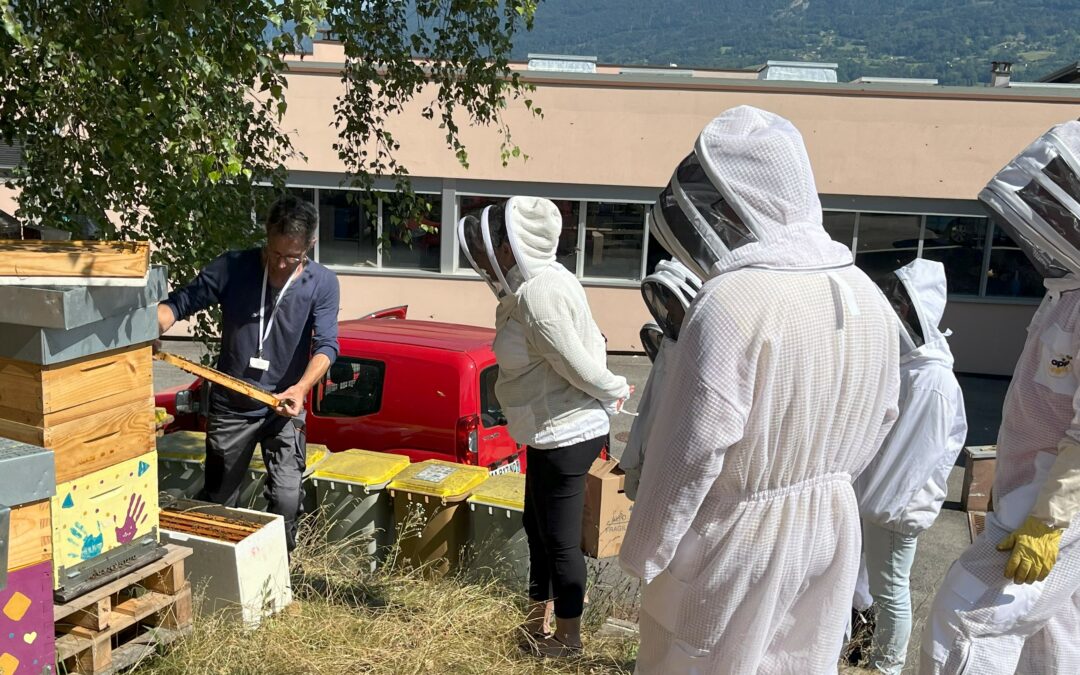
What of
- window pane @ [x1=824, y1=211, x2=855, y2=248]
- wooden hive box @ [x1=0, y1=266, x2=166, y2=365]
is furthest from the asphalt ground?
window pane @ [x1=824, y1=211, x2=855, y2=248]

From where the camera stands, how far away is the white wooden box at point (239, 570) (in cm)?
356

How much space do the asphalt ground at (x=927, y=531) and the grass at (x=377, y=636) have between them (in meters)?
0.67

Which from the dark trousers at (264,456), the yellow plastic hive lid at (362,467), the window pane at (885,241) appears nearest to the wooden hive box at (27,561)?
the dark trousers at (264,456)

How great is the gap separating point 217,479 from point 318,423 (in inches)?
59.8

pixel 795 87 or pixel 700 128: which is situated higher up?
pixel 795 87

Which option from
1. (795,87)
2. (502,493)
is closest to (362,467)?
(502,493)

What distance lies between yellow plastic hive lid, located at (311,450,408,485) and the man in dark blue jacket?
50 centimetres

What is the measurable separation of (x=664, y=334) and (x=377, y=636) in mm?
1932

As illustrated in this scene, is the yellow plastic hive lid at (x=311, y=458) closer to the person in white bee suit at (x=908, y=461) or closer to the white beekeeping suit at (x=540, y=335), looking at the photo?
the white beekeeping suit at (x=540, y=335)

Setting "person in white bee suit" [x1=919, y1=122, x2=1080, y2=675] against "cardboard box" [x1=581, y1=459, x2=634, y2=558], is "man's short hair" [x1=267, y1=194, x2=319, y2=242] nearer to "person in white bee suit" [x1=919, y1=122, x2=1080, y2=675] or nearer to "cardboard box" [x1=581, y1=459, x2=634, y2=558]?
"cardboard box" [x1=581, y1=459, x2=634, y2=558]

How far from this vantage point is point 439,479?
4.59 meters

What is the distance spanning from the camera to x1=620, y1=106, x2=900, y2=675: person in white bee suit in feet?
6.90

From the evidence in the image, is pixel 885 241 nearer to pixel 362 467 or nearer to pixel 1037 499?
pixel 362 467

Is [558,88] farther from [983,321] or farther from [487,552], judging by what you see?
[487,552]
